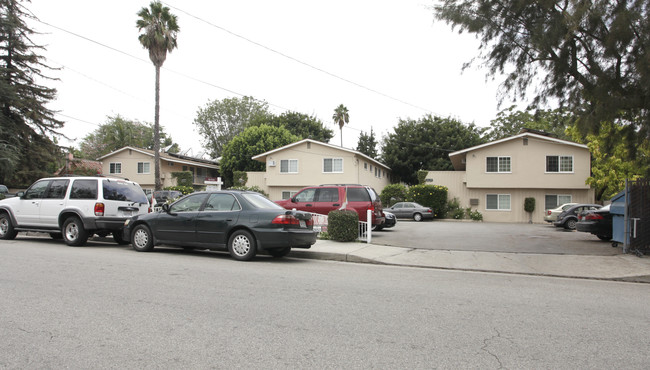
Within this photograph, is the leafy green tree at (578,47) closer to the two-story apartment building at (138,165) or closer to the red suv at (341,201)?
the red suv at (341,201)

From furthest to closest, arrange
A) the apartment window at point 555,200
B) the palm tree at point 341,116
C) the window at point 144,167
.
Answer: the palm tree at point 341,116 → the window at point 144,167 → the apartment window at point 555,200

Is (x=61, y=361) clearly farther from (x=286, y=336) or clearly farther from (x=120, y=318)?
(x=286, y=336)

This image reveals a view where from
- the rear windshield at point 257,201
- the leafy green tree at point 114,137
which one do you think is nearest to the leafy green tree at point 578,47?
the rear windshield at point 257,201

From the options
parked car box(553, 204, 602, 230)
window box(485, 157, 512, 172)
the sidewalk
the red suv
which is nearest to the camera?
the sidewalk

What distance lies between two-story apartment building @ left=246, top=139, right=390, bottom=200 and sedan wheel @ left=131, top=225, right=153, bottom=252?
2331 cm

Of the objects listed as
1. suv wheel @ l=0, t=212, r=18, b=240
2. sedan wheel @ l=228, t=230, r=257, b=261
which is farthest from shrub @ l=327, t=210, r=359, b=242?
suv wheel @ l=0, t=212, r=18, b=240

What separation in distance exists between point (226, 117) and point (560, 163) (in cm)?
4409

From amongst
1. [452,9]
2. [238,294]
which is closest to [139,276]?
[238,294]

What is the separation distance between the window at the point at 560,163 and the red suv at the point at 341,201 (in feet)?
66.4

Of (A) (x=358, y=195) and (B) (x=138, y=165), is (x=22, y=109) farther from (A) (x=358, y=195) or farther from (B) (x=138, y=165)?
(A) (x=358, y=195)

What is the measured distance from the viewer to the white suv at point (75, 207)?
36.7 ft

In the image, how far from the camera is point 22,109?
3222cm

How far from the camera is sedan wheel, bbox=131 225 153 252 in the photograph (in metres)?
10.5

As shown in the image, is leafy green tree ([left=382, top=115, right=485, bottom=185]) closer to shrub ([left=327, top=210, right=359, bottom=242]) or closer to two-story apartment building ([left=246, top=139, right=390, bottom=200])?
two-story apartment building ([left=246, top=139, right=390, bottom=200])
